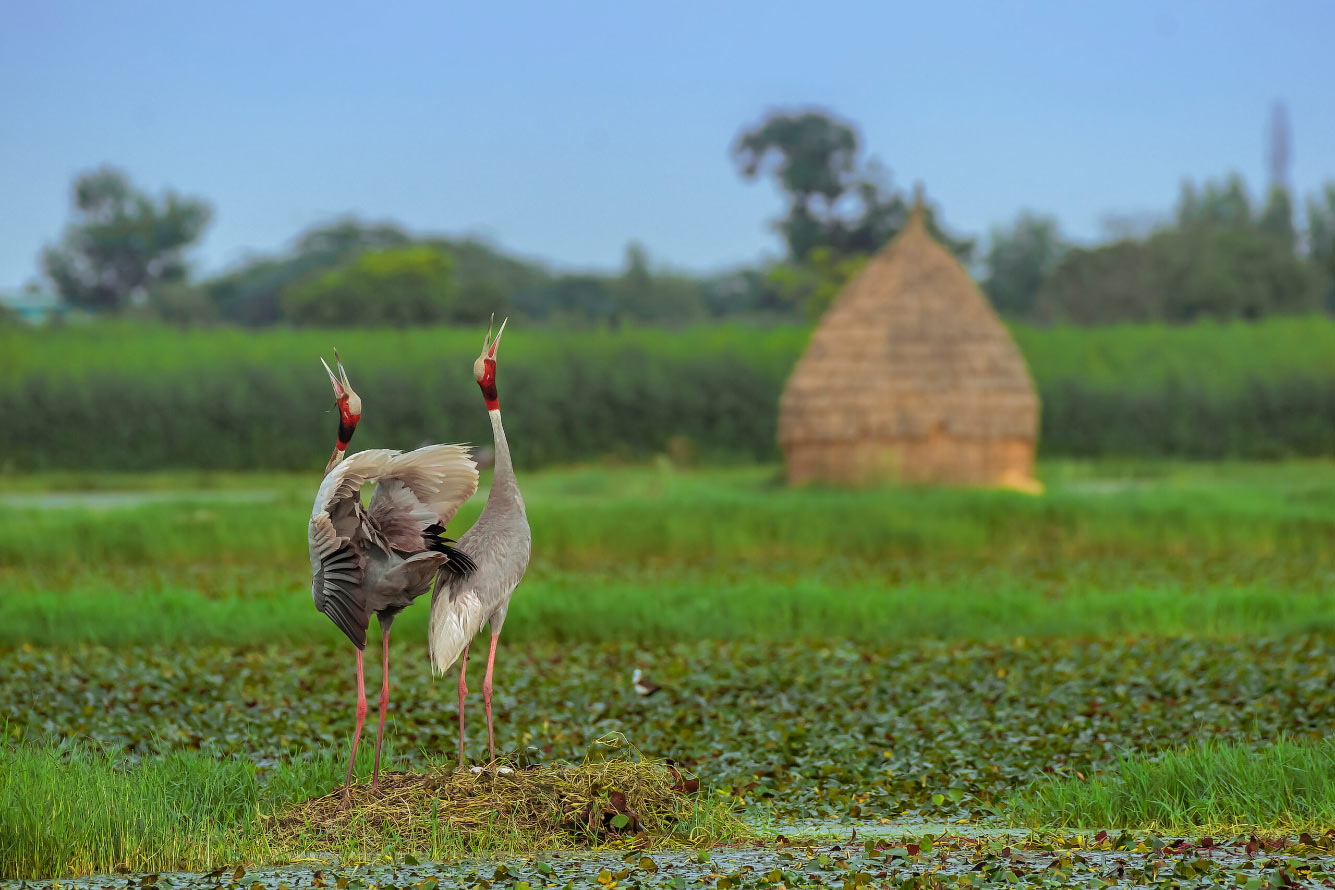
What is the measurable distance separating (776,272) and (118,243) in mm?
20418

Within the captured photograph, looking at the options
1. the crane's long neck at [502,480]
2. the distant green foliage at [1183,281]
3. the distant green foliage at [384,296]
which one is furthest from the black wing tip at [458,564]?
the distant green foliage at [1183,281]

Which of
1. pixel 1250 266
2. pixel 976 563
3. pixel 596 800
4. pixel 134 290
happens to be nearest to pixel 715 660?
pixel 596 800

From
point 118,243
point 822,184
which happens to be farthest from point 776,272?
point 118,243

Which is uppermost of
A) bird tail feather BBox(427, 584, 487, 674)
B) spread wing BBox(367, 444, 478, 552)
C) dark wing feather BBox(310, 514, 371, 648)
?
spread wing BBox(367, 444, 478, 552)

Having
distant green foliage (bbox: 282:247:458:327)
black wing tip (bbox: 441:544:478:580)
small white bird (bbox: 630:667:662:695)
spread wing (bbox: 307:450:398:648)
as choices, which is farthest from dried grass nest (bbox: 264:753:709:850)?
distant green foliage (bbox: 282:247:458:327)

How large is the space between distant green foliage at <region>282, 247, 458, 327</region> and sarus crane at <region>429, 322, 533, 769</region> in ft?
104

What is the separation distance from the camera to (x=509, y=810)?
620cm

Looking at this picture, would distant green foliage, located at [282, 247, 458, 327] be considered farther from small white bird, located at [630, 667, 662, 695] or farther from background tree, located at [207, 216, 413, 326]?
small white bird, located at [630, 667, 662, 695]

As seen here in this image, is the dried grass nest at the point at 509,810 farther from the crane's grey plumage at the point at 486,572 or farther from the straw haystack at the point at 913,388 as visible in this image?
the straw haystack at the point at 913,388

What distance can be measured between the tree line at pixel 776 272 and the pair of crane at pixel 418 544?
24.5 m

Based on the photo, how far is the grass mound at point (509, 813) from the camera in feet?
20.0

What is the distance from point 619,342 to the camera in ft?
101

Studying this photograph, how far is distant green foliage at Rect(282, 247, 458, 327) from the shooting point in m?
38.4

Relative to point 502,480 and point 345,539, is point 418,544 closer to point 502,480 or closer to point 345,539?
point 345,539
